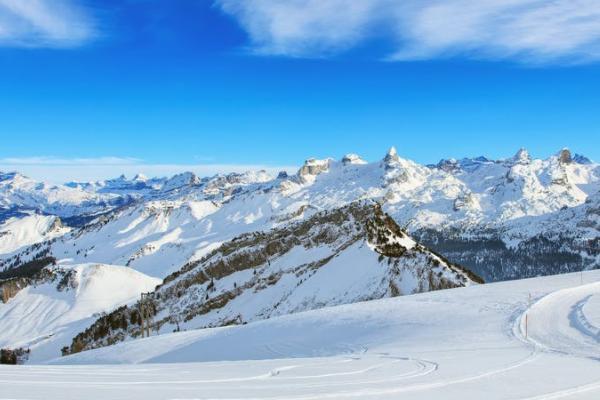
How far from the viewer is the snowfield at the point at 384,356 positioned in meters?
13.7

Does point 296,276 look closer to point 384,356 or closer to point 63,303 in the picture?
point 384,356

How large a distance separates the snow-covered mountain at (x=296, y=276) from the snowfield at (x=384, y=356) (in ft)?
59.2

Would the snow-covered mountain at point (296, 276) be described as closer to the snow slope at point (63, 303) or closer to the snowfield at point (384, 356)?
the snow slope at point (63, 303)

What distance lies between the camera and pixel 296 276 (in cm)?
9538

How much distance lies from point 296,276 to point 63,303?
293 feet

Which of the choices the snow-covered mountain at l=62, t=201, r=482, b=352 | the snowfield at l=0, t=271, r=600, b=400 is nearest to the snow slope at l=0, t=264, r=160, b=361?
the snow-covered mountain at l=62, t=201, r=482, b=352

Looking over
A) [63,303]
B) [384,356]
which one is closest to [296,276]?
[384,356]

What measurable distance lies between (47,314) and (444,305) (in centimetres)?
13533

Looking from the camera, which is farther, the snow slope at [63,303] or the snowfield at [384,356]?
the snow slope at [63,303]

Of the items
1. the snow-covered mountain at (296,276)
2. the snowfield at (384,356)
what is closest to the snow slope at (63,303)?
the snow-covered mountain at (296,276)

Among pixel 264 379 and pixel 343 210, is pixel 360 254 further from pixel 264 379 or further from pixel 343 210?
pixel 264 379

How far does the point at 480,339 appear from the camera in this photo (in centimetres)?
2739

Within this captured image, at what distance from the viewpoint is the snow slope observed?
419 feet

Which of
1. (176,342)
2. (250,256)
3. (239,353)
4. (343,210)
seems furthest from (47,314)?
(239,353)
